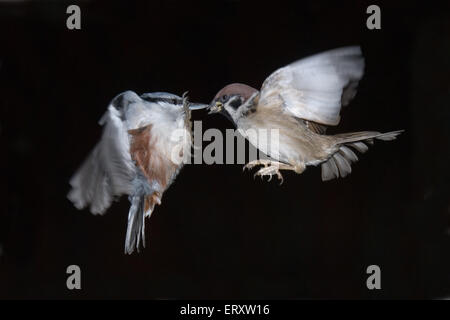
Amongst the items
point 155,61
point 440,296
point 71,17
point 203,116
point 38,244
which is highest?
point 71,17

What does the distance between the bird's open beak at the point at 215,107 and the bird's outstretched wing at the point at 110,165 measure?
234 mm

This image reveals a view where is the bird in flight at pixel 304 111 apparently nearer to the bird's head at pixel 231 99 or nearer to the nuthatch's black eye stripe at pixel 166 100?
the bird's head at pixel 231 99

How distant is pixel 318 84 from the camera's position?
5.24ft

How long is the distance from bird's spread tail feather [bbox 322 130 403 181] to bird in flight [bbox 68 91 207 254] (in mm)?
448

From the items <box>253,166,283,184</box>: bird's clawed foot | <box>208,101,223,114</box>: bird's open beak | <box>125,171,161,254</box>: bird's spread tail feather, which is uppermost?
<box>208,101,223,114</box>: bird's open beak

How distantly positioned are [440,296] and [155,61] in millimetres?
1182

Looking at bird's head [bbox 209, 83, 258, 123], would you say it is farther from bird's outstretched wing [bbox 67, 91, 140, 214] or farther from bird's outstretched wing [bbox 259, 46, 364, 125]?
bird's outstretched wing [bbox 67, 91, 140, 214]

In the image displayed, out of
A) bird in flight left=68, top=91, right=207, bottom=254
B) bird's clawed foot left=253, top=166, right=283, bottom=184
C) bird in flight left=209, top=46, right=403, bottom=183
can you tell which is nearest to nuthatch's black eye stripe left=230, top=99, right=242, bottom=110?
bird in flight left=209, top=46, right=403, bottom=183

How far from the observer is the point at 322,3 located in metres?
1.70

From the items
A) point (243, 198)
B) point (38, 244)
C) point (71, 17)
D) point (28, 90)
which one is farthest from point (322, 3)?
point (38, 244)

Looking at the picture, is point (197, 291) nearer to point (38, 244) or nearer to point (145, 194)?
point (145, 194)

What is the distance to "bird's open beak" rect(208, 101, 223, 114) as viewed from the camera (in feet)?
5.61

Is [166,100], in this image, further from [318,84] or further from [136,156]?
[318,84]

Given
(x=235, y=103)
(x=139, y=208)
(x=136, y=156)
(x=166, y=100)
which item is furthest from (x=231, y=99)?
(x=139, y=208)
